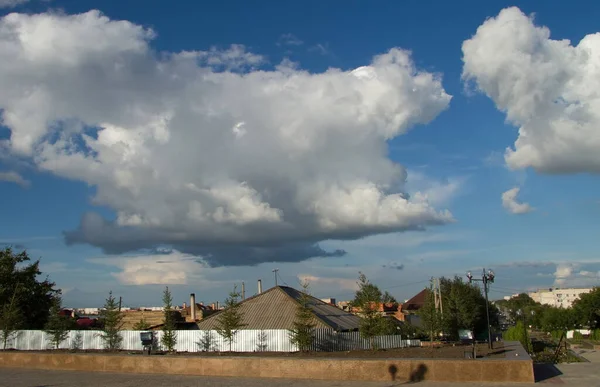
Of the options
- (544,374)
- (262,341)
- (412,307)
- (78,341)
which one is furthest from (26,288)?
(412,307)

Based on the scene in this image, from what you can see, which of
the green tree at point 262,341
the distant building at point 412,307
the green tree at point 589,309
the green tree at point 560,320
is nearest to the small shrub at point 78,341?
the green tree at point 262,341

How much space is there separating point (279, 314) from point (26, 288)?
23.5 m

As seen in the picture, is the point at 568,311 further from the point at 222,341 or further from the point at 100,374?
the point at 100,374

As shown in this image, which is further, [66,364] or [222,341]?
[222,341]

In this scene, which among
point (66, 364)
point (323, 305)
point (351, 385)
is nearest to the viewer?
point (351, 385)

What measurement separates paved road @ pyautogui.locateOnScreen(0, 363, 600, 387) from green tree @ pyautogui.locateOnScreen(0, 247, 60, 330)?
27070 millimetres

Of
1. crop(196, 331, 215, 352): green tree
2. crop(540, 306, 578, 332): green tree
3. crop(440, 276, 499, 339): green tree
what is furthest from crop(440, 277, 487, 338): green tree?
crop(196, 331, 215, 352): green tree

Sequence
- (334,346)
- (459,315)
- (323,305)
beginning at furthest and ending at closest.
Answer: (459,315), (323,305), (334,346)

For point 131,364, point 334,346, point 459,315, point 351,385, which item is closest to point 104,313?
point 131,364

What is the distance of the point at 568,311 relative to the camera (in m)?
83.9

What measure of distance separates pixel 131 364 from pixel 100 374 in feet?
4.08

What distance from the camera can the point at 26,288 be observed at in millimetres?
47906

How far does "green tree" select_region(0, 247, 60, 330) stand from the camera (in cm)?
4631

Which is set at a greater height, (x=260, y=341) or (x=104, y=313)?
(x=104, y=313)
